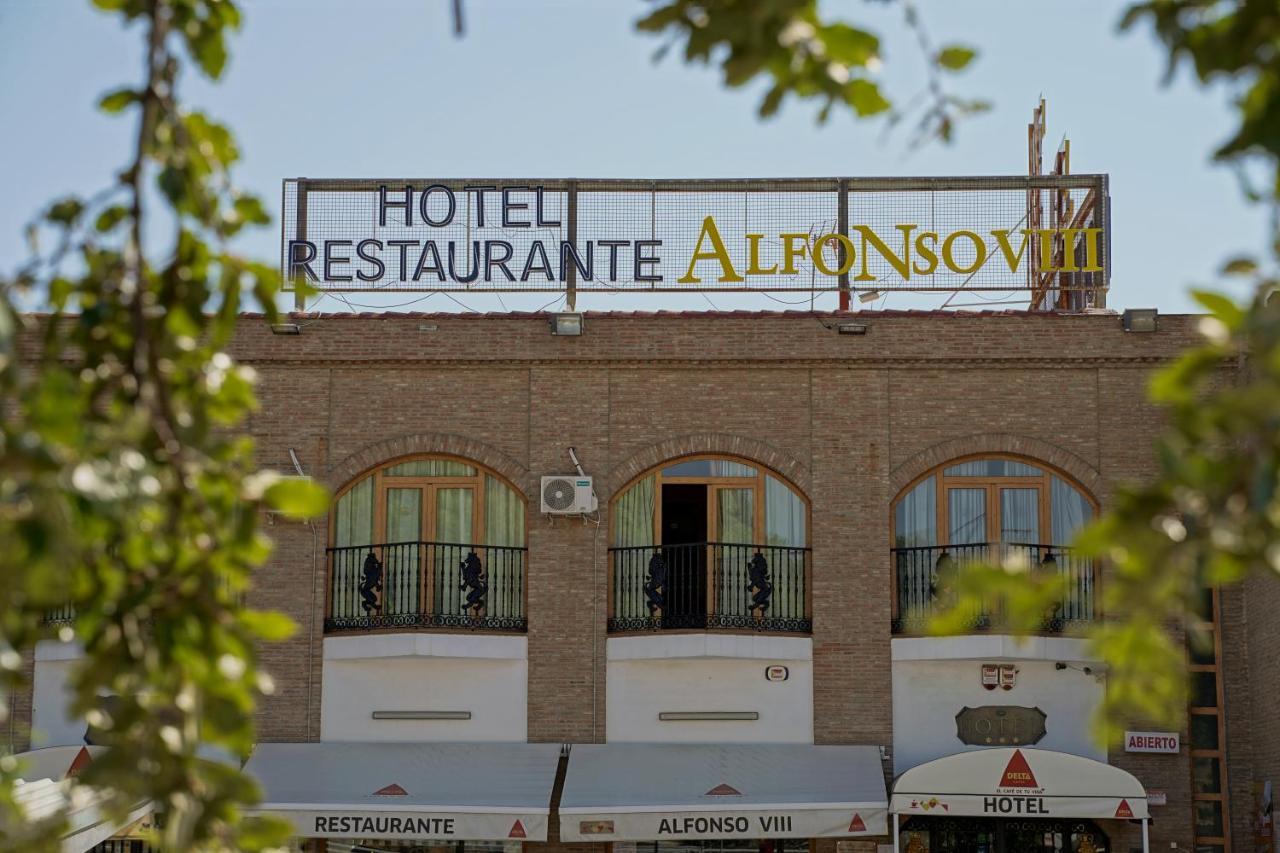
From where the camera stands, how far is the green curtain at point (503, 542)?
65.6 ft

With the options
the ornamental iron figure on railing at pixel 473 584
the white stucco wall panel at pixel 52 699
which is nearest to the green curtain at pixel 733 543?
the ornamental iron figure on railing at pixel 473 584

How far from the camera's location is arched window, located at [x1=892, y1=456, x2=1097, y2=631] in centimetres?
1981

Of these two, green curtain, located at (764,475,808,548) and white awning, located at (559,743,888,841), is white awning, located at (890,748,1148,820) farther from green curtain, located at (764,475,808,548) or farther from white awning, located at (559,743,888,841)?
green curtain, located at (764,475,808,548)

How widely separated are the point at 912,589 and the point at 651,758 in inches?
134

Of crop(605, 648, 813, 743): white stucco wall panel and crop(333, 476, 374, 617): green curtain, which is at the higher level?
crop(333, 476, 374, 617): green curtain

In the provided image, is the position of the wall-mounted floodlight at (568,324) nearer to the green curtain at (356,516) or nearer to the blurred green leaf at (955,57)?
the green curtain at (356,516)

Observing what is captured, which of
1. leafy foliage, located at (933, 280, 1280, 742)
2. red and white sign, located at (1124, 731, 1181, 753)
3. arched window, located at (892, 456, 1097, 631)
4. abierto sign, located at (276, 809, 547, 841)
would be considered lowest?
abierto sign, located at (276, 809, 547, 841)

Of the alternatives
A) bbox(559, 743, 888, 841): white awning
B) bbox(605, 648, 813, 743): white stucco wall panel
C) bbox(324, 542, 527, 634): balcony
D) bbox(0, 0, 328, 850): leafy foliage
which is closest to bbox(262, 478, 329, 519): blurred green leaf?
bbox(0, 0, 328, 850): leafy foliage

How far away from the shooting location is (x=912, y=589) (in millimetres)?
19906

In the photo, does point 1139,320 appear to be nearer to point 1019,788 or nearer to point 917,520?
point 917,520

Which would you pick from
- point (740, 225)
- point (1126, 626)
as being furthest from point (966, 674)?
point (1126, 626)

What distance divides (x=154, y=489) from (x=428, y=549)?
16396mm

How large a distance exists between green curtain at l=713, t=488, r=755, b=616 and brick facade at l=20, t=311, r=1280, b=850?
506 mm

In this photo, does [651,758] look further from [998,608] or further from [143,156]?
[143,156]
